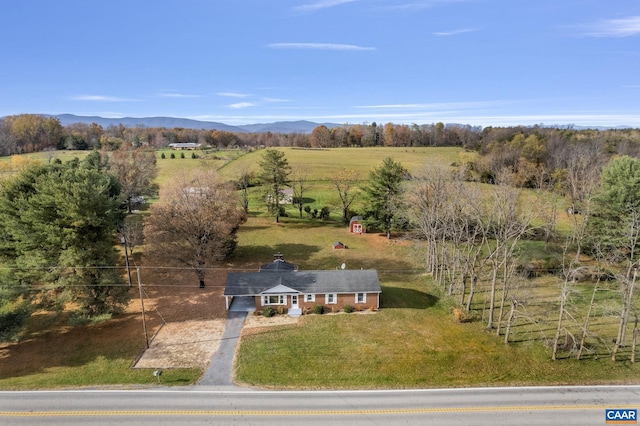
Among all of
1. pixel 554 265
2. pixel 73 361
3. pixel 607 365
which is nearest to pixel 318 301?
pixel 73 361

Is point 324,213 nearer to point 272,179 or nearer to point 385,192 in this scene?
point 272,179

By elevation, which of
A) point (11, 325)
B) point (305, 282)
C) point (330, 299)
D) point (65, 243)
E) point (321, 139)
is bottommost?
point (330, 299)

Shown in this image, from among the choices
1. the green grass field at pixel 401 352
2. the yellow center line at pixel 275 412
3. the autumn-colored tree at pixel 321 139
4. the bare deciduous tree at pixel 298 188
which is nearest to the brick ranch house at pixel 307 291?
the green grass field at pixel 401 352

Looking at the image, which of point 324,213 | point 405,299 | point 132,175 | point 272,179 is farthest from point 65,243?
point 324,213

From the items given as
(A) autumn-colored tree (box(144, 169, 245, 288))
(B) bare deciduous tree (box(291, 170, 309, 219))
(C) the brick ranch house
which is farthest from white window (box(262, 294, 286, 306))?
(B) bare deciduous tree (box(291, 170, 309, 219))

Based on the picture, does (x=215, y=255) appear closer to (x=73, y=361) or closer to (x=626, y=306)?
(x=73, y=361)

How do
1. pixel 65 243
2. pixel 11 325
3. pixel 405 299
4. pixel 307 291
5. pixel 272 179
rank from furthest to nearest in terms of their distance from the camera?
1. pixel 272 179
2. pixel 405 299
3. pixel 307 291
4. pixel 65 243
5. pixel 11 325

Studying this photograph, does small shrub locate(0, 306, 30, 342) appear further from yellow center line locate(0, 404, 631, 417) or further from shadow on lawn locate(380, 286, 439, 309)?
shadow on lawn locate(380, 286, 439, 309)
